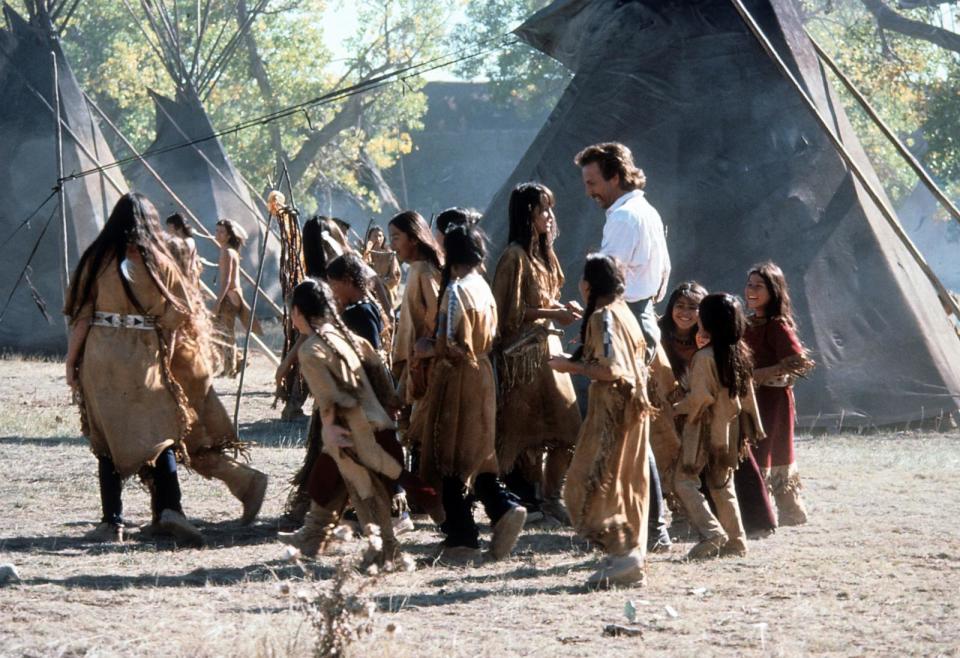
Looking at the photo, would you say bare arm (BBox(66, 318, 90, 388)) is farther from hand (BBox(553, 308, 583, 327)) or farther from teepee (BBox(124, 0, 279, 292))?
teepee (BBox(124, 0, 279, 292))

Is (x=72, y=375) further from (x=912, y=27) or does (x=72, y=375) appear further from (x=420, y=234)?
(x=912, y=27)

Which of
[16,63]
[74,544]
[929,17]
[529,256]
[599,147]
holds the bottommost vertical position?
[74,544]

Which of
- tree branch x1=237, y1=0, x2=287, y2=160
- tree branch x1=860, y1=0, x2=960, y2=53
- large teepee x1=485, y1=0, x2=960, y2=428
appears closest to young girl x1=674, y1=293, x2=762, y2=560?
large teepee x1=485, y1=0, x2=960, y2=428

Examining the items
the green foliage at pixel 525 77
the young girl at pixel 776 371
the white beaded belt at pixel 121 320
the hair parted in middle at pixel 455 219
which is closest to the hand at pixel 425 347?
the hair parted in middle at pixel 455 219

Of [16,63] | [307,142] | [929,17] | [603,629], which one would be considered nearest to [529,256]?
[603,629]

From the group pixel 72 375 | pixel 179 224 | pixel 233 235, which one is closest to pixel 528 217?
pixel 72 375

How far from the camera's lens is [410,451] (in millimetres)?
6598

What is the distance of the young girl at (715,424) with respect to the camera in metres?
6.23

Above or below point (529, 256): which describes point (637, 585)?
below

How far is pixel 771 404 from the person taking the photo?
7.14 m

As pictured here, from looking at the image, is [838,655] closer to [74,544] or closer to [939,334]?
[74,544]

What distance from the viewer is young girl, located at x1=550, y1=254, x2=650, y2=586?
556 centimetres

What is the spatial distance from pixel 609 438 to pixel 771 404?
1.76m

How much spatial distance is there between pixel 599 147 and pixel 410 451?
1.53 metres
